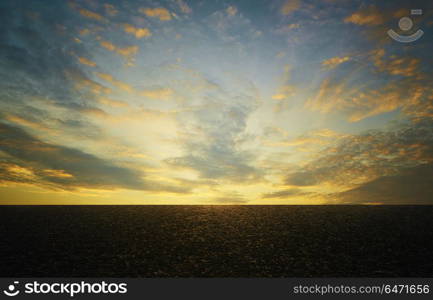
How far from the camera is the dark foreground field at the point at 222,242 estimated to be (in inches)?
532

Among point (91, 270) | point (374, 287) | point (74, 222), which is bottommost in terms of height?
point (374, 287)

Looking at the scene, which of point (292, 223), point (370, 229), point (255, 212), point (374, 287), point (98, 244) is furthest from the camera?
point (255, 212)

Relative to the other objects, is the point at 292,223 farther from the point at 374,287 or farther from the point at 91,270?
the point at 91,270

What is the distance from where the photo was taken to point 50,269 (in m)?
13.5

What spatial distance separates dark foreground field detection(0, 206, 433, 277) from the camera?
13508 millimetres

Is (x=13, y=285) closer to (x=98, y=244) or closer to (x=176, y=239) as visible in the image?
(x=98, y=244)

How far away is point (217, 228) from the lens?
19.5 metres

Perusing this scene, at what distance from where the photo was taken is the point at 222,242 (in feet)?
54.9

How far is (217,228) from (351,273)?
346 inches

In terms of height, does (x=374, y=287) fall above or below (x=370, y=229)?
below

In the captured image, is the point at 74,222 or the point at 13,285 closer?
the point at 13,285

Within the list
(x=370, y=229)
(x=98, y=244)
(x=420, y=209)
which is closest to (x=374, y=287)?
(x=370, y=229)

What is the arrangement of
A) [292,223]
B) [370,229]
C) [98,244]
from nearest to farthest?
[98,244] → [370,229] → [292,223]

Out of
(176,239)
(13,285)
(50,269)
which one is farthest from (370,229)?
(13,285)
